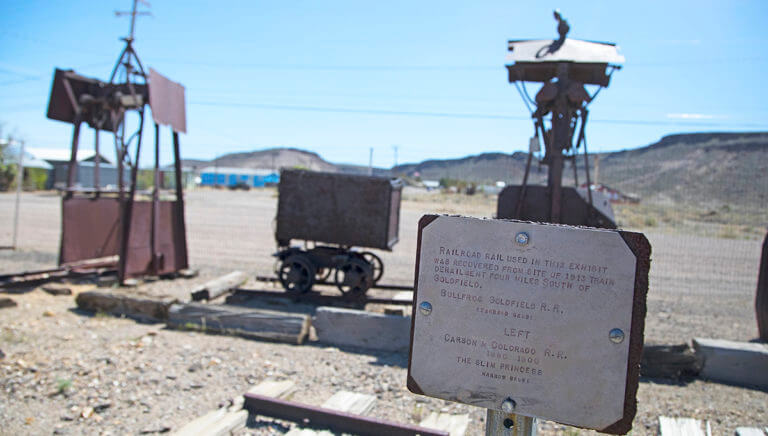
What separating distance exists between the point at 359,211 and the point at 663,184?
69.9 ft

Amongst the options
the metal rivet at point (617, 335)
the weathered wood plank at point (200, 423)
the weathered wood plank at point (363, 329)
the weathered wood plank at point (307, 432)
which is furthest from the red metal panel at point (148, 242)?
the metal rivet at point (617, 335)

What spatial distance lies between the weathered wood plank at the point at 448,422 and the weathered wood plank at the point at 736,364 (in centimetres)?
308

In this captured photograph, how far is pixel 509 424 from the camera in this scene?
2.42m

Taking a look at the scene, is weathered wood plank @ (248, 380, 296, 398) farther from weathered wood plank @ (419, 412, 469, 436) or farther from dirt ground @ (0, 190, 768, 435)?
weathered wood plank @ (419, 412, 469, 436)

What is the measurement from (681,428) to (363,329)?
142 inches

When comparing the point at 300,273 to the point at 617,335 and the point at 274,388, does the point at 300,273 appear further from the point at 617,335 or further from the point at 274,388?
the point at 617,335

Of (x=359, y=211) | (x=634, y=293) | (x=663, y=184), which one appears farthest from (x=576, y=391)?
(x=663, y=184)

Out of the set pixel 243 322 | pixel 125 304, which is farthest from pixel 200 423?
pixel 125 304

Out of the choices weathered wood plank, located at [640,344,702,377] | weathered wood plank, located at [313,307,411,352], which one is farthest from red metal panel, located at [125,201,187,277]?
weathered wood plank, located at [640,344,702,377]

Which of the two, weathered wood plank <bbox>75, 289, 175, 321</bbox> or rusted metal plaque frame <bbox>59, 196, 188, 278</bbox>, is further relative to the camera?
rusted metal plaque frame <bbox>59, 196, 188, 278</bbox>

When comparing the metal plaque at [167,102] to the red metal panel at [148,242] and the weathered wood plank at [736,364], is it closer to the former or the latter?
the red metal panel at [148,242]

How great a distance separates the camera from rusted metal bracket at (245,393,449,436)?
13.5 ft

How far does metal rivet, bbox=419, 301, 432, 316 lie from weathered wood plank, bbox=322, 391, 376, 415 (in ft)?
8.11

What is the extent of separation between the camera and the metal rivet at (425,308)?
7.90 ft
